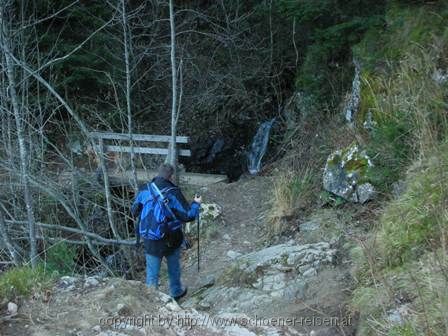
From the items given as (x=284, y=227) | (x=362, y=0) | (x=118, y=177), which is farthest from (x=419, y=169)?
(x=118, y=177)

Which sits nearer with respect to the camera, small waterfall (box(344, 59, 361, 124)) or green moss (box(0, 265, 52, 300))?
green moss (box(0, 265, 52, 300))

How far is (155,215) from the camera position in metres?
6.46

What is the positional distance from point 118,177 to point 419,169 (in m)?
6.59

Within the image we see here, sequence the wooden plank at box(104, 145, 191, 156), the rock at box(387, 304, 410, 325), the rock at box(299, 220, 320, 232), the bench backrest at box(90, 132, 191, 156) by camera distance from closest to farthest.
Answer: the rock at box(387, 304, 410, 325)
the rock at box(299, 220, 320, 232)
the bench backrest at box(90, 132, 191, 156)
the wooden plank at box(104, 145, 191, 156)

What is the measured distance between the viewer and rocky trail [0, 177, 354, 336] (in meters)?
4.15

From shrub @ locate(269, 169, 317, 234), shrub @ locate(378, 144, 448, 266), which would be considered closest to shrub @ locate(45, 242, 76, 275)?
shrub @ locate(269, 169, 317, 234)

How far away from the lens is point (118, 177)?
37.0ft

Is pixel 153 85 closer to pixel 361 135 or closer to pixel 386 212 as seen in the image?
pixel 361 135

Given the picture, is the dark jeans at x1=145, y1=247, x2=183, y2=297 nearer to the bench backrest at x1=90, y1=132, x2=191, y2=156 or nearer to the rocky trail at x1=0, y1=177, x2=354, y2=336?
the rocky trail at x1=0, y1=177, x2=354, y2=336

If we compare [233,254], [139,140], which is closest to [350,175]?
[233,254]

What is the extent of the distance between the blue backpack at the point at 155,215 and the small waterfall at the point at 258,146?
6.36 meters

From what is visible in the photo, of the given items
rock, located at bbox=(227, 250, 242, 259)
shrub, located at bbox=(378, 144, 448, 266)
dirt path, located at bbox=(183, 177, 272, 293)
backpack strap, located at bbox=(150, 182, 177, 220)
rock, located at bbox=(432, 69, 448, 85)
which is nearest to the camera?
shrub, located at bbox=(378, 144, 448, 266)

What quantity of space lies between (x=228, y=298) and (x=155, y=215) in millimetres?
1147

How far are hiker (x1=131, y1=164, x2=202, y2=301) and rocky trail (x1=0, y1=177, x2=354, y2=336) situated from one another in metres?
0.68
